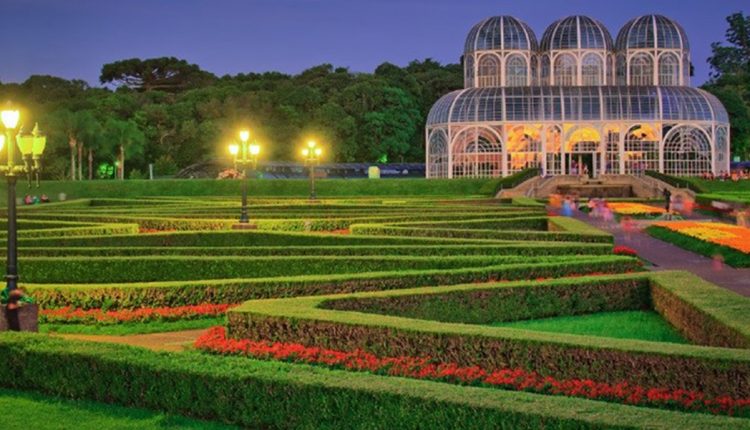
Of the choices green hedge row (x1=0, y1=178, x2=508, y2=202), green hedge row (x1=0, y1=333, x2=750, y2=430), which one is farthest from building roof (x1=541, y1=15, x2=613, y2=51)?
green hedge row (x1=0, y1=333, x2=750, y2=430)

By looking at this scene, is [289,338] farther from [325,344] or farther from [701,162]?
[701,162]

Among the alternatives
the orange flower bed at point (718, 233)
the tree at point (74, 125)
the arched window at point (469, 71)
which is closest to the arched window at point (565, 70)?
the arched window at point (469, 71)

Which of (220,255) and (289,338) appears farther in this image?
(220,255)

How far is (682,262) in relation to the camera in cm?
2302

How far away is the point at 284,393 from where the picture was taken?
29.5ft

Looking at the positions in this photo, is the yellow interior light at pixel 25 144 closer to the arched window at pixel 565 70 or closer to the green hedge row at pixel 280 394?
the green hedge row at pixel 280 394

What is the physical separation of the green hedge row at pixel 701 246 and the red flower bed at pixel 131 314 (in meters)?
12.1

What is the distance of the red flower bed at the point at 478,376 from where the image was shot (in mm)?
9328

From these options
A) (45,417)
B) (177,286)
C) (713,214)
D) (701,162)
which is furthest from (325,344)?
Answer: (701,162)

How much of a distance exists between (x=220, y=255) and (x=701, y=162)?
1987 inches

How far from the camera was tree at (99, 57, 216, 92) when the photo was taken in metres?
105

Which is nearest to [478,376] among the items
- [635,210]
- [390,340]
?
[390,340]

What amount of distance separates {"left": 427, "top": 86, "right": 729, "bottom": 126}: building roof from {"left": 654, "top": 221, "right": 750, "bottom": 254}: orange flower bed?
32920 millimetres

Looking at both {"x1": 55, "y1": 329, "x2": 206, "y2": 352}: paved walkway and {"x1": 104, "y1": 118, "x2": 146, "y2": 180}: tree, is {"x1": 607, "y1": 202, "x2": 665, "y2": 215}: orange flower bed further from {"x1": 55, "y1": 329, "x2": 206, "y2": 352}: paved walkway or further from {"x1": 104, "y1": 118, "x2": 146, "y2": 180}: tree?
{"x1": 104, "y1": 118, "x2": 146, "y2": 180}: tree
